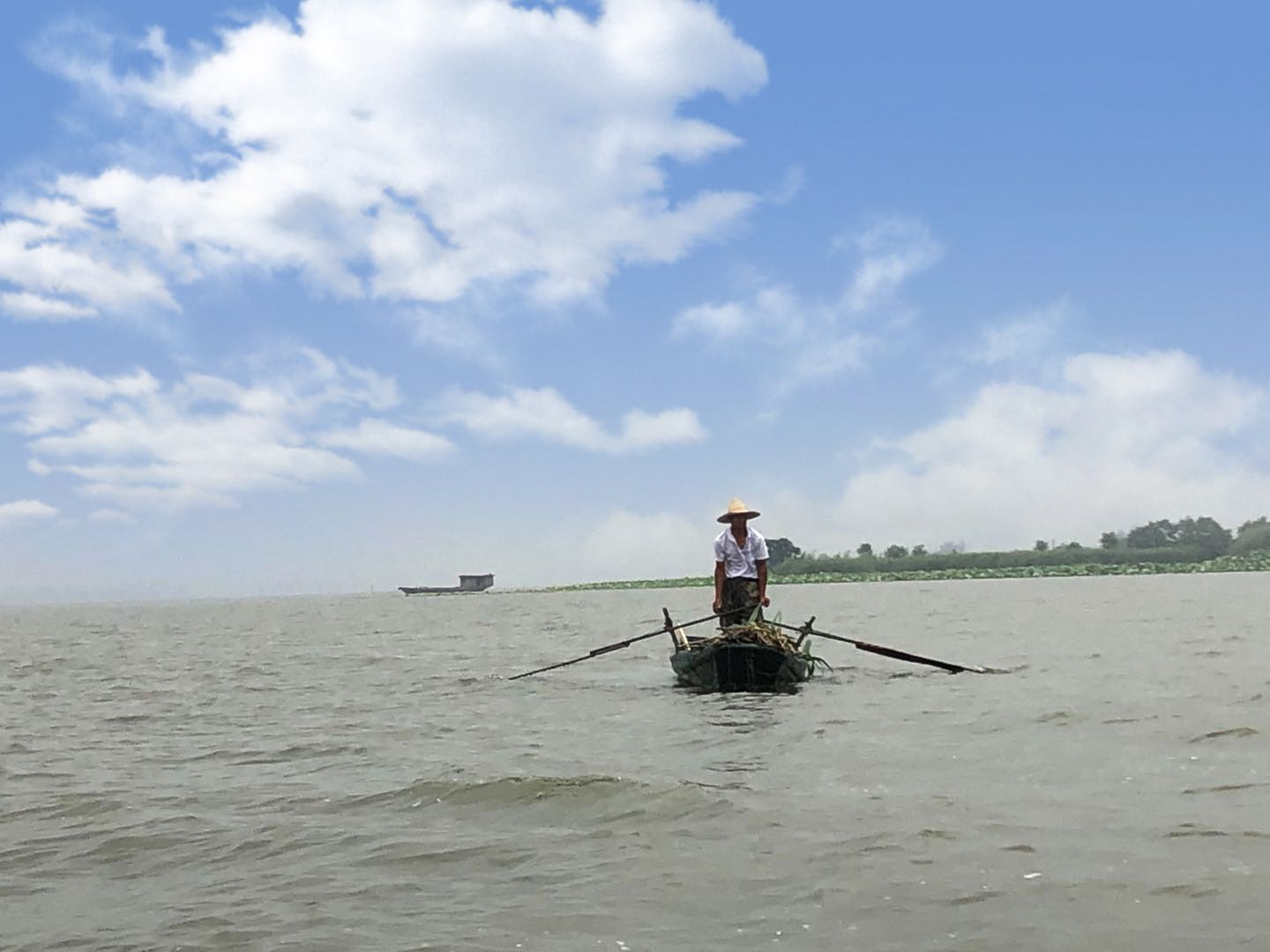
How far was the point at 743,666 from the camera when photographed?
1599cm

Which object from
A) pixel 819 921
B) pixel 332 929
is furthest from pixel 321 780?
pixel 819 921

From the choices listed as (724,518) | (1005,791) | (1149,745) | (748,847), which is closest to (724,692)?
(724,518)

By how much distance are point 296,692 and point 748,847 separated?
12.7 metres

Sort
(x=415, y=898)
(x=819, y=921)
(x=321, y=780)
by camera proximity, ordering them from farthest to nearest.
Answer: (x=321, y=780) < (x=415, y=898) < (x=819, y=921)

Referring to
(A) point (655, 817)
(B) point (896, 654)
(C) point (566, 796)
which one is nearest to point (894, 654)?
(B) point (896, 654)

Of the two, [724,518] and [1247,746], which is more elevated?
[724,518]

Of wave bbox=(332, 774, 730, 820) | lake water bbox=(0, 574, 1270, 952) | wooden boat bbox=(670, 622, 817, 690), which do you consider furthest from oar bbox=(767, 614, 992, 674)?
wave bbox=(332, 774, 730, 820)

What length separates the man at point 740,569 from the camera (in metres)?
17.1

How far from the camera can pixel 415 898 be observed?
6.27 meters

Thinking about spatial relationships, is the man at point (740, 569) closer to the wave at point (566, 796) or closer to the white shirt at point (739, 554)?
the white shirt at point (739, 554)

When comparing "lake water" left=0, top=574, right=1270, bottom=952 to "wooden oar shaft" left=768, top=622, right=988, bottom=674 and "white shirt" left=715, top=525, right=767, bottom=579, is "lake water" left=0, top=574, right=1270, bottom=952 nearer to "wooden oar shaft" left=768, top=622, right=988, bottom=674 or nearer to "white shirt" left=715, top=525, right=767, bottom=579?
"wooden oar shaft" left=768, top=622, right=988, bottom=674

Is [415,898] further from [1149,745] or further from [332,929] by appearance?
[1149,745]

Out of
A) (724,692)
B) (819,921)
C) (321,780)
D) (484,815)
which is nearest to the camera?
(819,921)

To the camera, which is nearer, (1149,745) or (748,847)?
(748,847)
